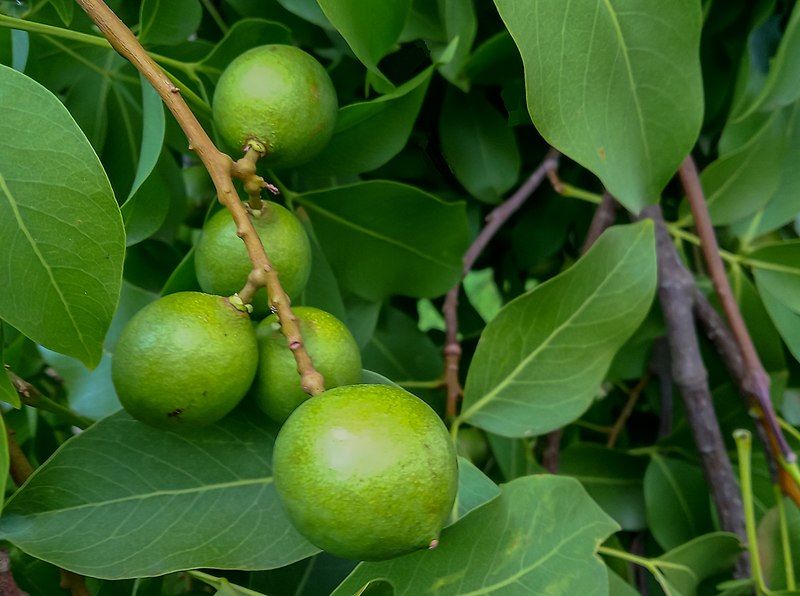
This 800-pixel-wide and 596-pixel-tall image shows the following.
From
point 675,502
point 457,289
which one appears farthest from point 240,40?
point 675,502

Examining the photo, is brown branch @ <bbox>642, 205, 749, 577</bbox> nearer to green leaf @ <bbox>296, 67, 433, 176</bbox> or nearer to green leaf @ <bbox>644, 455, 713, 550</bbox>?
green leaf @ <bbox>644, 455, 713, 550</bbox>

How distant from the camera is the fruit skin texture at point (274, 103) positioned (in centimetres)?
60

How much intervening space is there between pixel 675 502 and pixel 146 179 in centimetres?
73

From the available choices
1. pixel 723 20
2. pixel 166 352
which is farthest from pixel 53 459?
pixel 723 20

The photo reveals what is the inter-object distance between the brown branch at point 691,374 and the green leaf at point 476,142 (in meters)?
0.19

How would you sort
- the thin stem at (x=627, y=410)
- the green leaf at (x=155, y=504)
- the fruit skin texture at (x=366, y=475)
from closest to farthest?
1. the fruit skin texture at (x=366, y=475)
2. the green leaf at (x=155, y=504)
3. the thin stem at (x=627, y=410)

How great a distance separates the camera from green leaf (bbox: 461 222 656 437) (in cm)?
75

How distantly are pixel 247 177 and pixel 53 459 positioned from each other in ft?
0.83

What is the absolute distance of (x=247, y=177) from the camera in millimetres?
557

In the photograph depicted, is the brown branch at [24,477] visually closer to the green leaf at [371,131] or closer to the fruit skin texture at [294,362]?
the fruit skin texture at [294,362]

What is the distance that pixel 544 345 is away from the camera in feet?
2.57

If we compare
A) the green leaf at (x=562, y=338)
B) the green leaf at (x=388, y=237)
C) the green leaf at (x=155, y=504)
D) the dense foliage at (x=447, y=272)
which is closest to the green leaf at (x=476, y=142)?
the dense foliage at (x=447, y=272)

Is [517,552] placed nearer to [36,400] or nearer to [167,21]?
[36,400]

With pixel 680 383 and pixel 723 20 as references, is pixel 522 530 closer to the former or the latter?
pixel 680 383
